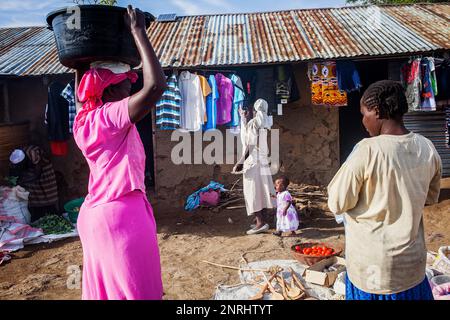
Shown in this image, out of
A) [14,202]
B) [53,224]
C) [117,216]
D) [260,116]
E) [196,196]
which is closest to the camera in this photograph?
[117,216]

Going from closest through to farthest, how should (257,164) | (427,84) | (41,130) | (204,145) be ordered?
(257,164), (427,84), (204,145), (41,130)

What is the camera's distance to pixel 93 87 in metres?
1.77

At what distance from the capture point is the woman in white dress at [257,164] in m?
5.84

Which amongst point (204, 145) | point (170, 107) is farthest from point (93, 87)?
point (204, 145)

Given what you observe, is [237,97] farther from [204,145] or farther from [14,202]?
[14,202]

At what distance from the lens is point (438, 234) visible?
5.64 meters

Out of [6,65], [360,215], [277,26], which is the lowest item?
[360,215]

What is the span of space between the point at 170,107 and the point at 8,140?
120 inches

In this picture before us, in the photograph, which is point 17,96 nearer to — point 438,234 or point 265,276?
point 265,276

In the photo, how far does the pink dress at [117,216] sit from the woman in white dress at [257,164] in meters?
4.13

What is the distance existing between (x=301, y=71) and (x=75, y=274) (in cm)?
521

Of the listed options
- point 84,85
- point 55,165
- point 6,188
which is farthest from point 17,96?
point 84,85

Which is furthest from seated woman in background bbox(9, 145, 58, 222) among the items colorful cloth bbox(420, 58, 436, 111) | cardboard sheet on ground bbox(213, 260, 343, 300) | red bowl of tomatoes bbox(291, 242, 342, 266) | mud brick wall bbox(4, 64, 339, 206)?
colorful cloth bbox(420, 58, 436, 111)

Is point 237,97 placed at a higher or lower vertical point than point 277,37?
lower
